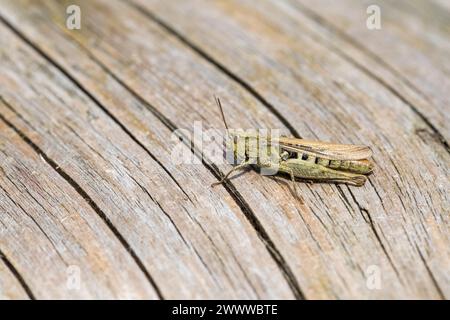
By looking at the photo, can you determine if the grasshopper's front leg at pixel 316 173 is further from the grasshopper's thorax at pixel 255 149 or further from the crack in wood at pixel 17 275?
the crack in wood at pixel 17 275

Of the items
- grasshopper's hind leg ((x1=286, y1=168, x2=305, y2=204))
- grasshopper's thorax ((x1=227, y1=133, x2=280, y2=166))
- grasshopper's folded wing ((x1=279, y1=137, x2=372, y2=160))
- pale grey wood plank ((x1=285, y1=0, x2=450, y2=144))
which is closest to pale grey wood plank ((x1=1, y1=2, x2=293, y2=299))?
grasshopper's thorax ((x1=227, y1=133, x2=280, y2=166))

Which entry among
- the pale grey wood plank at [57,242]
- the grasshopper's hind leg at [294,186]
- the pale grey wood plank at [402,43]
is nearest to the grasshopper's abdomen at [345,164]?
the grasshopper's hind leg at [294,186]

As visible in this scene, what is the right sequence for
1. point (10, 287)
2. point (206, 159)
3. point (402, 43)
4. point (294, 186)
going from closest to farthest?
point (10, 287)
point (294, 186)
point (206, 159)
point (402, 43)

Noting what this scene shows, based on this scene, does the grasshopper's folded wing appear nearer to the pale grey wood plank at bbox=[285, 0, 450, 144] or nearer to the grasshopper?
the grasshopper

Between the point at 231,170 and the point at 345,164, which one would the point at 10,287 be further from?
the point at 345,164

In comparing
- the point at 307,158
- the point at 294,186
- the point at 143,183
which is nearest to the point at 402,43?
the point at 307,158

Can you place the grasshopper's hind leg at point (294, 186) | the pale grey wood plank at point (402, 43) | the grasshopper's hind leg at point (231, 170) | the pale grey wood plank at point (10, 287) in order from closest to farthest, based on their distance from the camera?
the pale grey wood plank at point (10, 287), the grasshopper's hind leg at point (294, 186), the grasshopper's hind leg at point (231, 170), the pale grey wood plank at point (402, 43)

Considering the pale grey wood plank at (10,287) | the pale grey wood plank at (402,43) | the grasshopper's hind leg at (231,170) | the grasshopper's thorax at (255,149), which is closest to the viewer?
the pale grey wood plank at (10,287)
